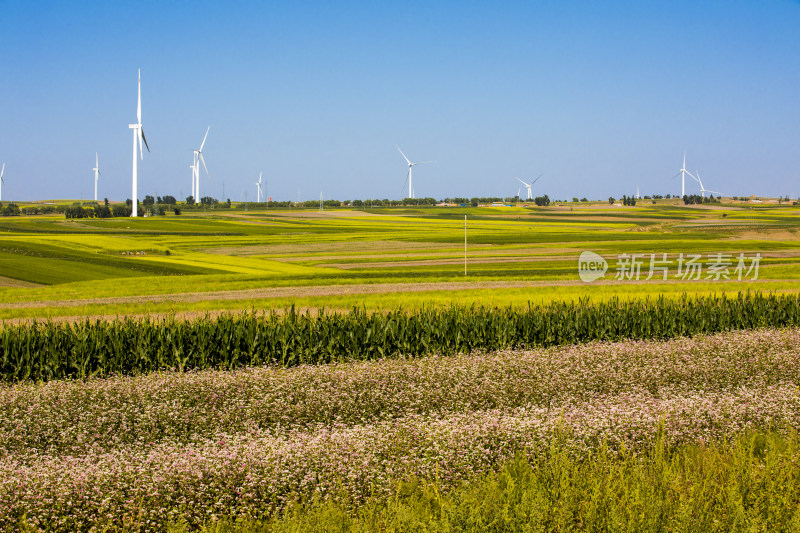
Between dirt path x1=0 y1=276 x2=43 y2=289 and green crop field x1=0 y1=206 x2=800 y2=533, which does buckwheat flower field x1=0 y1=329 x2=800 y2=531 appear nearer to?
green crop field x1=0 y1=206 x2=800 y2=533

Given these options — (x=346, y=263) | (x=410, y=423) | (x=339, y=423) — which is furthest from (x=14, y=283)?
(x=410, y=423)

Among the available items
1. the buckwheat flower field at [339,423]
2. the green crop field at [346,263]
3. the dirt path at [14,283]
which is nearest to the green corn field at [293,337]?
the buckwheat flower field at [339,423]

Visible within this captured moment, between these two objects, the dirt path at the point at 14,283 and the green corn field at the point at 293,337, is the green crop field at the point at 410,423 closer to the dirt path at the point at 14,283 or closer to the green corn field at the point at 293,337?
the green corn field at the point at 293,337

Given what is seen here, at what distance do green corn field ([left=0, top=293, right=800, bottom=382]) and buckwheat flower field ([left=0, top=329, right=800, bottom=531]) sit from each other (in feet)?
8.04

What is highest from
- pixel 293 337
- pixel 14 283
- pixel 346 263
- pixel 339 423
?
pixel 293 337

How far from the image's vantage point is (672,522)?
7.89m

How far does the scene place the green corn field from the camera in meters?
18.4

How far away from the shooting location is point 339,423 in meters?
12.0

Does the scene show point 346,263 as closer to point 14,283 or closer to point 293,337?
point 14,283

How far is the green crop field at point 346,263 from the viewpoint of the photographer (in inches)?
1610

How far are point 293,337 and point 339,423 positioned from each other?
7826mm

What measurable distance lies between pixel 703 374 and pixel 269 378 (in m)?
9.31

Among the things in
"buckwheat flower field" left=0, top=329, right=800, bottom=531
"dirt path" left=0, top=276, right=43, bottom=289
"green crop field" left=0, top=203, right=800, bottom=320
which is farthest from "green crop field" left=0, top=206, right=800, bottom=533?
"dirt path" left=0, top=276, right=43, bottom=289

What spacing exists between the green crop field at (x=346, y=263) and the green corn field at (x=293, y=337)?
11.4 feet
